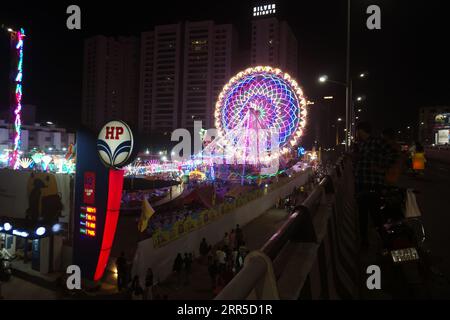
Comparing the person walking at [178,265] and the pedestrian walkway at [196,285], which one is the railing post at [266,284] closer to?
the pedestrian walkway at [196,285]

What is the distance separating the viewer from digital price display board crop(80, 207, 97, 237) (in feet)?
39.7

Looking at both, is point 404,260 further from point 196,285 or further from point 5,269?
point 5,269

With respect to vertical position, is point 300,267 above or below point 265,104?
below

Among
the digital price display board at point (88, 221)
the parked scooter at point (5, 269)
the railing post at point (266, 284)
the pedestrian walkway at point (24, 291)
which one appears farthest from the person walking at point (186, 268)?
the railing post at point (266, 284)

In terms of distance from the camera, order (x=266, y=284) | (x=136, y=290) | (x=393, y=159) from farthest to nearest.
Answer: (x=136, y=290), (x=393, y=159), (x=266, y=284)

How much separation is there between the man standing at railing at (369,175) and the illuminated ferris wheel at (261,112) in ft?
63.5

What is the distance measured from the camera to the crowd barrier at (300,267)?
1.55 metres

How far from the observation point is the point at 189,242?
14281 mm

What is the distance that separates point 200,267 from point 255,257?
12640 mm

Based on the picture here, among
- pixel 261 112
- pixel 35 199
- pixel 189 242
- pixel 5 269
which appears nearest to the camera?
pixel 5 269

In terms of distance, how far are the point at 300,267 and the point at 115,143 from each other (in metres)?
9.74

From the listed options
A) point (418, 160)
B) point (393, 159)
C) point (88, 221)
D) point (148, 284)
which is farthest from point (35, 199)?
point (418, 160)

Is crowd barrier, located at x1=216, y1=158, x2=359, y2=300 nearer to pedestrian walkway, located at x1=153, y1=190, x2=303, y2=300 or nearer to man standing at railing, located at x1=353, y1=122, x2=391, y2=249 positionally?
man standing at railing, located at x1=353, y1=122, x2=391, y2=249

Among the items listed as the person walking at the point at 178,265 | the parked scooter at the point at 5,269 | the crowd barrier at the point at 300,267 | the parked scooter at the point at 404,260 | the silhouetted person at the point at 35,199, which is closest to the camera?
the crowd barrier at the point at 300,267
